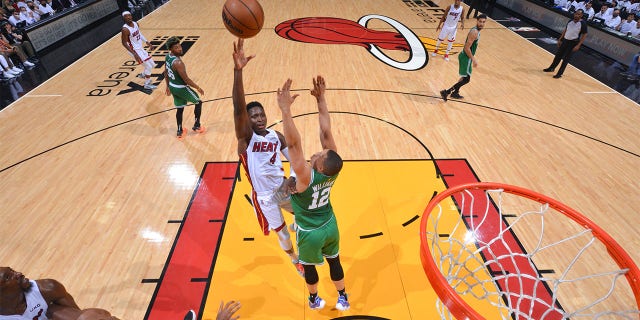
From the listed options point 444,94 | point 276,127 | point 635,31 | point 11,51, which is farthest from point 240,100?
point 635,31

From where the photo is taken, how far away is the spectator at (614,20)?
34.6 feet

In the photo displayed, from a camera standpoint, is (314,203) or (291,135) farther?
(314,203)

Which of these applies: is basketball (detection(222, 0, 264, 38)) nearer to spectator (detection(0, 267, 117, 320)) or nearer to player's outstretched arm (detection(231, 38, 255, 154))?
player's outstretched arm (detection(231, 38, 255, 154))

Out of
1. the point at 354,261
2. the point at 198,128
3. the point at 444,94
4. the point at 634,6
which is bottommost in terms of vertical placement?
the point at 354,261

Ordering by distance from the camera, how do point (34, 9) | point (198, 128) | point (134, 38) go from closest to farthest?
point (198, 128)
point (134, 38)
point (34, 9)

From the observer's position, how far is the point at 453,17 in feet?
28.6

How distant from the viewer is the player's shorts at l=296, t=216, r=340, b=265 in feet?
9.08

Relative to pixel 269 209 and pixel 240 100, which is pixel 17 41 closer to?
pixel 240 100

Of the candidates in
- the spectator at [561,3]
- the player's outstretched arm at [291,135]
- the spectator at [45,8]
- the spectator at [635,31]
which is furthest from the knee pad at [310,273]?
the spectator at [561,3]

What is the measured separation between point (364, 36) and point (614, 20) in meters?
7.85

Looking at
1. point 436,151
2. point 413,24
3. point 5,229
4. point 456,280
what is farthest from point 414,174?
point 413,24

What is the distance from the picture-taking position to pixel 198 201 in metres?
4.66

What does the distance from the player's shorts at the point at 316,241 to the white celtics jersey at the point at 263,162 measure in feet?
1.93

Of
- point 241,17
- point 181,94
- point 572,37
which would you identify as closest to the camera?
point 241,17
